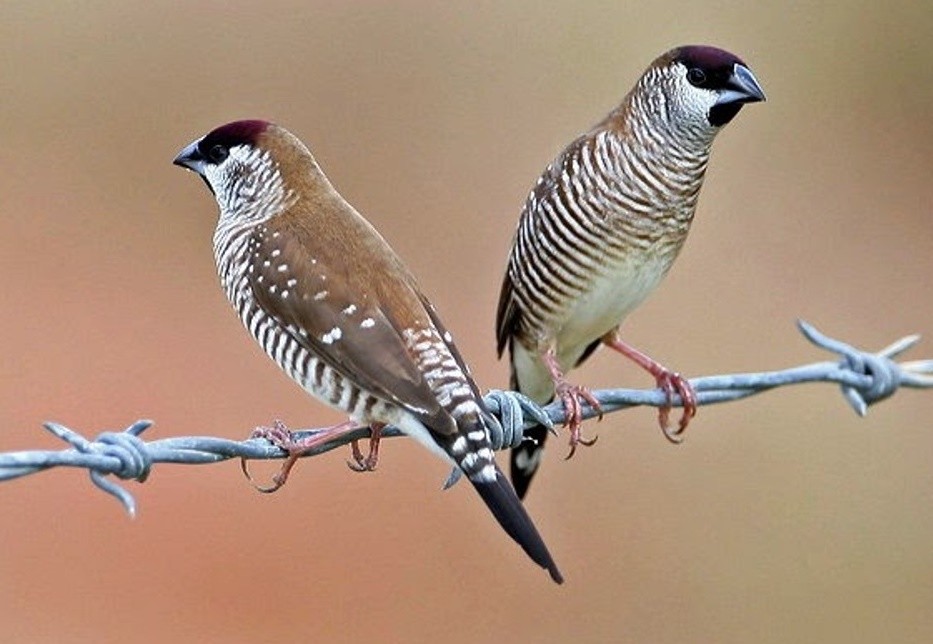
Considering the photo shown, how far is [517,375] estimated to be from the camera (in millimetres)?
6945

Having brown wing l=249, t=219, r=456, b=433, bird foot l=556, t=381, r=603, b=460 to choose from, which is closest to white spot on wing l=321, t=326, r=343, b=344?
brown wing l=249, t=219, r=456, b=433

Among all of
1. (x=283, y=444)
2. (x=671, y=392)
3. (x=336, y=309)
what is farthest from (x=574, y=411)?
(x=283, y=444)

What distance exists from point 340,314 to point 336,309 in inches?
1.1

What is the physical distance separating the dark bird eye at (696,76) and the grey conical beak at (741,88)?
11cm

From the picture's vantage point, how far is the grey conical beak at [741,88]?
593cm

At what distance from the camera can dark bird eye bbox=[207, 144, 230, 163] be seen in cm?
563

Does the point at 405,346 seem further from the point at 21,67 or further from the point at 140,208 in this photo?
the point at 21,67

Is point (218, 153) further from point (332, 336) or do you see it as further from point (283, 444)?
point (283, 444)

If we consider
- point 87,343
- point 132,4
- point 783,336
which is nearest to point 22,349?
point 87,343

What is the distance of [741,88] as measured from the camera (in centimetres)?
596

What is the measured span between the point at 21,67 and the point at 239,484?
4.68 m

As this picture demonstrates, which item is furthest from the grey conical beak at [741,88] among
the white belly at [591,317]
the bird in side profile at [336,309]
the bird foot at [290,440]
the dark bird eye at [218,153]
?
the bird foot at [290,440]

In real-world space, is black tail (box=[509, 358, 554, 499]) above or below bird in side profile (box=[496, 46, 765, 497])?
below

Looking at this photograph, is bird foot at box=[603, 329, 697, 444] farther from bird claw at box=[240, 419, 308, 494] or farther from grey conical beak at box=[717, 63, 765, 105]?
bird claw at box=[240, 419, 308, 494]
